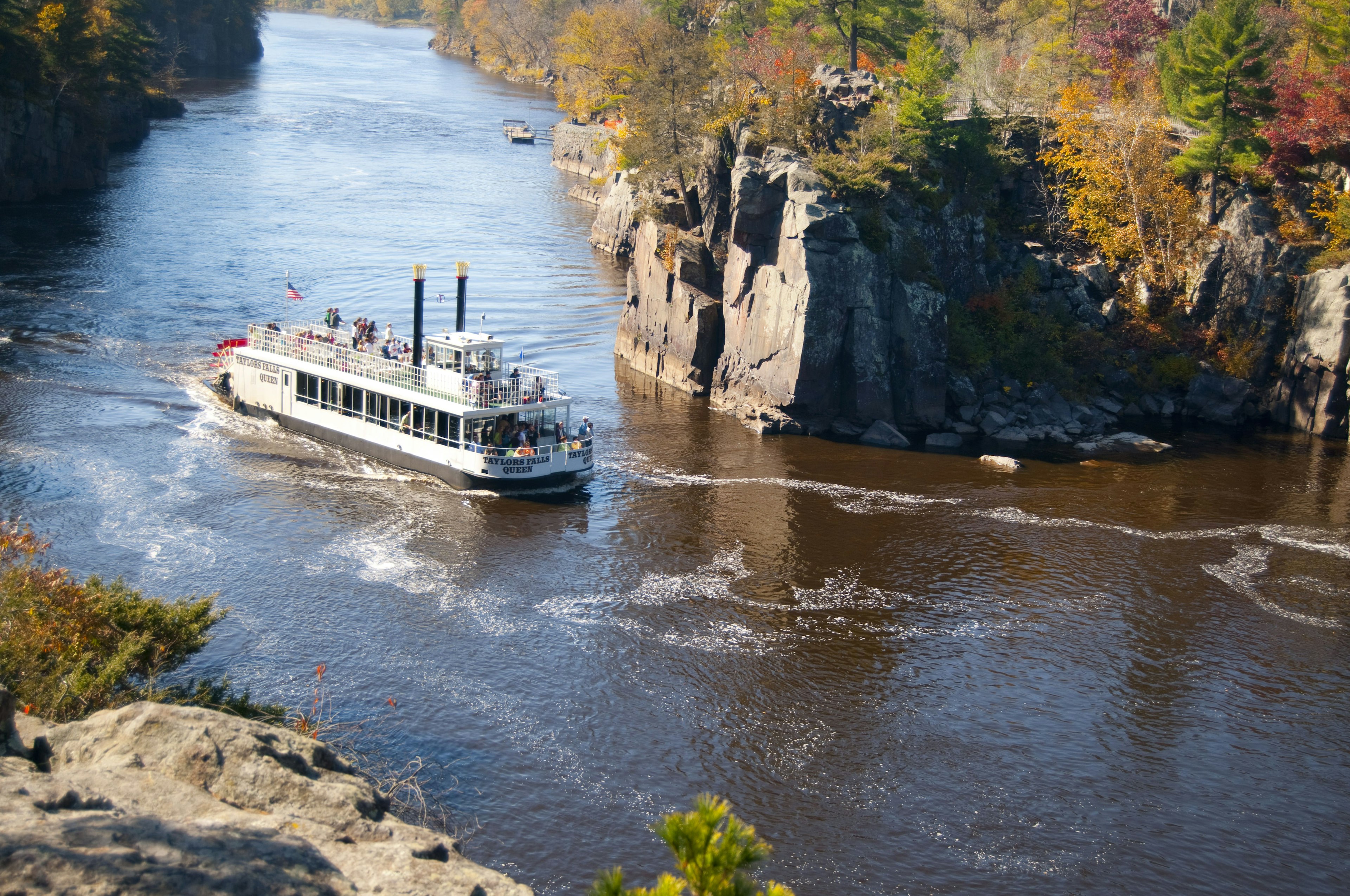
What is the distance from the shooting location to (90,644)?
2639 cm

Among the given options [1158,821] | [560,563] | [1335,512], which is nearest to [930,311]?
[1335,512]

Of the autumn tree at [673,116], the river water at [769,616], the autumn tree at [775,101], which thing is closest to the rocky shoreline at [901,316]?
the autumn tree at [673,116]

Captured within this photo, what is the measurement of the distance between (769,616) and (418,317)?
22.7 metres

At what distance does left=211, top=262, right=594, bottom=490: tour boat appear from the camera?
48.9 metres

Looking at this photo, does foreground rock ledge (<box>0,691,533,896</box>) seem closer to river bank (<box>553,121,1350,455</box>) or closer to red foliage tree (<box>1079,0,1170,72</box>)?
river bank (<box>553,121,1350,455</box>)

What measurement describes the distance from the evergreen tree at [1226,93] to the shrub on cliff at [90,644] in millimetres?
62000

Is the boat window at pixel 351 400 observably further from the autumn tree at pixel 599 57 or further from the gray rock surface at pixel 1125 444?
the autumn tree at pixel 599 57

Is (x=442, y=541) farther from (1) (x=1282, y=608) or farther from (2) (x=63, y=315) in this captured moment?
(2) (x=63, y=315)

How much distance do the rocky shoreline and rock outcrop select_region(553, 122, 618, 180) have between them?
2102 inches

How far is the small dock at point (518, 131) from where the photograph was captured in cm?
14325

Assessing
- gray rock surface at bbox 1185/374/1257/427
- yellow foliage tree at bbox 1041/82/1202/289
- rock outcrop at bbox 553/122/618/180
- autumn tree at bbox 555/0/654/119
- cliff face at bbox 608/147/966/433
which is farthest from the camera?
rock outcrop at bbox 553/122/618/180

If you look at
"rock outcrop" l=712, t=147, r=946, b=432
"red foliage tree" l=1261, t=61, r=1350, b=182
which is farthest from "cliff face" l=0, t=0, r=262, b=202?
"red foliage tree" l=1261, t=61, r=1350, b=182

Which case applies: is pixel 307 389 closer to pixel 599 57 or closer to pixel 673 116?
pixel 673 116

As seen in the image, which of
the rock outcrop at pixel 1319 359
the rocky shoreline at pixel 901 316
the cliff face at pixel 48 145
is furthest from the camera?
the cliff face at pixel 48 145
